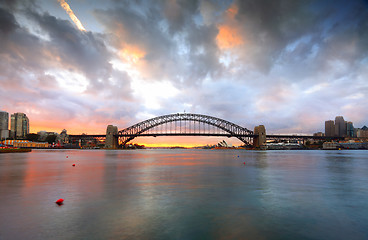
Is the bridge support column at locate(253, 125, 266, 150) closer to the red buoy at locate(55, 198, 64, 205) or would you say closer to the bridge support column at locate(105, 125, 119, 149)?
the bridge support column at locate(105, 125, 119, 149)

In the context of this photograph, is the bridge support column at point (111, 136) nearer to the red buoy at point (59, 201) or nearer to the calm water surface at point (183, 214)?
the calm water surface at point (183, 214)

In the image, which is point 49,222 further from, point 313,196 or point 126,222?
point 313,196

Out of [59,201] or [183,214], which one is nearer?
[183,214]

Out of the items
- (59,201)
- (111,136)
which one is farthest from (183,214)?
(111,136)

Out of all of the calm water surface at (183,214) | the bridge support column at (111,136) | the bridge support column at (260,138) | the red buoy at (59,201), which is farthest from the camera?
the bridge support column at (111,136)

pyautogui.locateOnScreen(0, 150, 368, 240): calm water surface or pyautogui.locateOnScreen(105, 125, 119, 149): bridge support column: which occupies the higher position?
pyautogui.locateOnScreen(105, 125, 119, 149): bridge support column

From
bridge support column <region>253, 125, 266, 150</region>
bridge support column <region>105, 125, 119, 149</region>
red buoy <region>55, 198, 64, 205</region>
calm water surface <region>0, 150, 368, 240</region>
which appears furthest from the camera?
bridge support column <region>105, 125, 119, 149</region>

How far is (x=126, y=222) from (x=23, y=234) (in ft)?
8.24

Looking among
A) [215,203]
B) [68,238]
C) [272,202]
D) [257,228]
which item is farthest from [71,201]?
[272,202]

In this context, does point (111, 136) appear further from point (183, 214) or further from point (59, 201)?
point (183, 214)

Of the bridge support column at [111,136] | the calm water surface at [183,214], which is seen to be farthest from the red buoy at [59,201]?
the bridge support column at [111,136]

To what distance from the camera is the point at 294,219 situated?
693cm

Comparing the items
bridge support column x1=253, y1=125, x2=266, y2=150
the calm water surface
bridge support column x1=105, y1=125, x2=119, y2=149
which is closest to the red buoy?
the calm water surface

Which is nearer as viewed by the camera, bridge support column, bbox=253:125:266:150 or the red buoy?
the red buoy
